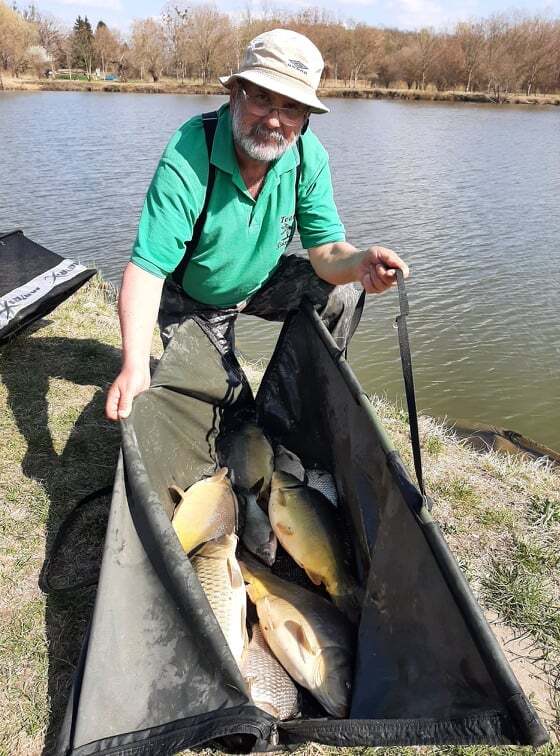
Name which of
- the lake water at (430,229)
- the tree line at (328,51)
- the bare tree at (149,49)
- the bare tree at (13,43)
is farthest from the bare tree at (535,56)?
the bare tree at (13,43)

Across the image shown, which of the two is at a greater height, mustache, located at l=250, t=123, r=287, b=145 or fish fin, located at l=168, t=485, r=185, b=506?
mustache, located at l=250, t=123, r=287, b=145

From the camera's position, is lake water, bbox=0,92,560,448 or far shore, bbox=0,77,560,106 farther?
far shore, bbox=0,77,560,106

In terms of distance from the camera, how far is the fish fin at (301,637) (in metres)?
1.84

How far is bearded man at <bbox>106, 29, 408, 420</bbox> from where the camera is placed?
2408 millimetres

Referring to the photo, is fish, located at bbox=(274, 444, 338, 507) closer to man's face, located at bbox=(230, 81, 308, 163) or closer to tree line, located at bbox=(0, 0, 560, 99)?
man's face, located at bbox=(230, 81, 308, 163)

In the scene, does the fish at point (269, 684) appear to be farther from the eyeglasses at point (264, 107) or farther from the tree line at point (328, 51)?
the tree line at point (328, 51)

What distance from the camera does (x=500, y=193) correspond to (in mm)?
13320

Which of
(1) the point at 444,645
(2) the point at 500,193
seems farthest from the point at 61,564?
(2) the point at 500,193

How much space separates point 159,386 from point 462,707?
1.67 metres

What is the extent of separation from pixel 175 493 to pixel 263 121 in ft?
5.46

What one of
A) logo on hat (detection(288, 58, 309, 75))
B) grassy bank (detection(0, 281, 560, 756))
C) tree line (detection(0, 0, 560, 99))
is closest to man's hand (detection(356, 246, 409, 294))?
logo on hat (detection(288, 58, 309, 75))

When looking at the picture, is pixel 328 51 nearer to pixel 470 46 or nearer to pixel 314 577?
pixel 470 46

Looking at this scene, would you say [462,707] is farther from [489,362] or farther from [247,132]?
[489,362]

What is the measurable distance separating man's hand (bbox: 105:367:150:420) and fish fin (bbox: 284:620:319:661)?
3.00ft
